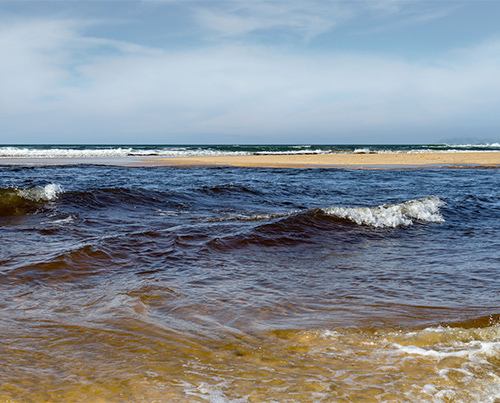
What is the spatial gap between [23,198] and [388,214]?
21.5ft

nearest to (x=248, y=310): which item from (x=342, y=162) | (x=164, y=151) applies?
(x=342, y=162)

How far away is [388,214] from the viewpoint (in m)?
7.05

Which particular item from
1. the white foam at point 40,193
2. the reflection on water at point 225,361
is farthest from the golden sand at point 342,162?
the reflection on water at point 225,361

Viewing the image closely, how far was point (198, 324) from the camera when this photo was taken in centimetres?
275

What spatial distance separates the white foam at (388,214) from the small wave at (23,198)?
516cm

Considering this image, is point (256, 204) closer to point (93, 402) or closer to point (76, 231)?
point (76, 231)

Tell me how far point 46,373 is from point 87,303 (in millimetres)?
1096

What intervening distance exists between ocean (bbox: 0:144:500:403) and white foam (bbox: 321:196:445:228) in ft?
0.21

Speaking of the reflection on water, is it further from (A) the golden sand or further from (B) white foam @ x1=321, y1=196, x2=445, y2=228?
(A) the golden sand

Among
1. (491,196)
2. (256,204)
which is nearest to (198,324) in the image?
(256,204)

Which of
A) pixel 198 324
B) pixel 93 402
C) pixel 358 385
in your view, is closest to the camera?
pixel 93 402

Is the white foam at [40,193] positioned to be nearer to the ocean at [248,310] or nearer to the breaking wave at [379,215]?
the ocean at [248,310]

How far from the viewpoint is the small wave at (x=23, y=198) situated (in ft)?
24.1

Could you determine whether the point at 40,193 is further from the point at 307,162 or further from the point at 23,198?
the point at 307,162
